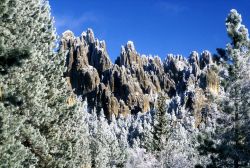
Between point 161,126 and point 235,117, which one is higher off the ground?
point 161,126

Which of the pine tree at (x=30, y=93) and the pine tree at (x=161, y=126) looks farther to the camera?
the pine tree at (x=161, y=126)

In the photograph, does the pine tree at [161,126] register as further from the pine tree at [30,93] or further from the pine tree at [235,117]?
the pine tree at [235,117]

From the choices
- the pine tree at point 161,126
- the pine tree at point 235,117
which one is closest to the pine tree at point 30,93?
the pine tree at point 235,117

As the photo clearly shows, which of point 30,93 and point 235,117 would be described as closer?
point 30,93

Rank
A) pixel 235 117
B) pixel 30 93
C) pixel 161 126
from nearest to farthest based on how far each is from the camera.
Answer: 1. pixel 30 93
2. pixel 235 117
3. pixel 161 126

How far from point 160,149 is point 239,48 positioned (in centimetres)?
3148

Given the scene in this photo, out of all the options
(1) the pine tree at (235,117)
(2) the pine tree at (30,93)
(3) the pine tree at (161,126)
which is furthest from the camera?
(3) the pine tree at (161,126)

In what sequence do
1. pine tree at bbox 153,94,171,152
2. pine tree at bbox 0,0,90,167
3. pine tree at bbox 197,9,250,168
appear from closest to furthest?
pine tree at bbox 0,0,90,167, pine tree at bbox 197,9,250,168, pine tree at bbox 153,94,171,152

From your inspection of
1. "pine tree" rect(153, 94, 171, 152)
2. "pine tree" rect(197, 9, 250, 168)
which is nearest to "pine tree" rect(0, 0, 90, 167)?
"pine tree" rect(197, 9, 250, 168)

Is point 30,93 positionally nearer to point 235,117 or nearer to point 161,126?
point 235,117

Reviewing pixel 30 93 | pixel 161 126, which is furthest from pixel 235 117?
pixel 161 126

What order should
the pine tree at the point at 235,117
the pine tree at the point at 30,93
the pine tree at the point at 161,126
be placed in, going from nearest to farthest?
the pine tree at the point at 30,93 → the pine tree at the point at 235,117 → the pine tree at the point at 161,126

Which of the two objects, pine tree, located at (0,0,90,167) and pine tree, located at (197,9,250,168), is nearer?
pine tree, located at (0,0,90,167)

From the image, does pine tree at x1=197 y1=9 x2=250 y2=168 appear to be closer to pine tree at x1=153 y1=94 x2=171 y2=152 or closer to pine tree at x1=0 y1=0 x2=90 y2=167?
pine tree at x1=0 y1=0 x2=90 y2=167
